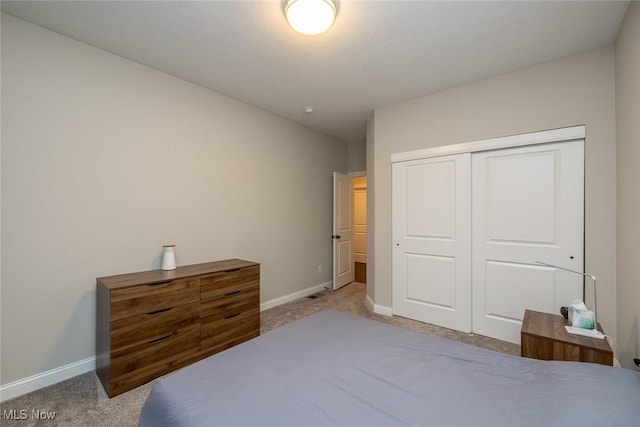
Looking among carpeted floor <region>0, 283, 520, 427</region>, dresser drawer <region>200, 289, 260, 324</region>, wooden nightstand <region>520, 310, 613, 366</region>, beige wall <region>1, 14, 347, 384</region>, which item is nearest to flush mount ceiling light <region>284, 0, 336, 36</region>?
beige wall <region>1, 14, 347, 384</region>

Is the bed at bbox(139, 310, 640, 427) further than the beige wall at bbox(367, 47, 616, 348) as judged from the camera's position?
No

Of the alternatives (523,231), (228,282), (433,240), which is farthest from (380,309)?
(228,282)

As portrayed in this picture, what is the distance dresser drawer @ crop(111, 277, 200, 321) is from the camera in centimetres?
189

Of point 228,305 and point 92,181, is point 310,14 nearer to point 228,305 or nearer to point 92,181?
point 92,181

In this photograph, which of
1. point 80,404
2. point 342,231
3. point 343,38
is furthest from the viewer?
point 342,231

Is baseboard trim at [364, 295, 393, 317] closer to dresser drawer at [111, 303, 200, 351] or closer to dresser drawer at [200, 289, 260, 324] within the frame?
dresser drawer at [200, 289, 260, 324]

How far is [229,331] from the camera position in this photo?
8.29 ft

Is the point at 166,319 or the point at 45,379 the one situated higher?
the point at 166,319

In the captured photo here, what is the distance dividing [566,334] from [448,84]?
7.85 ft

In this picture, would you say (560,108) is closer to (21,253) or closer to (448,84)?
(448,84)

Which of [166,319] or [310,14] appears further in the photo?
[166,319]

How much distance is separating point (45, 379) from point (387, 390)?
8.10ft

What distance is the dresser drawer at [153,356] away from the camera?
1887mm

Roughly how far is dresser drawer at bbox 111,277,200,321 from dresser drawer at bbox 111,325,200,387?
0.24m
